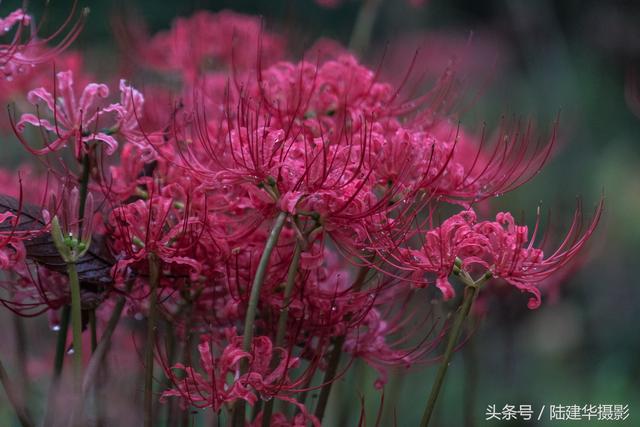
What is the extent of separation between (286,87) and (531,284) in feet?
1.30

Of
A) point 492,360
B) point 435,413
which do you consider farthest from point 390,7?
point 435,413

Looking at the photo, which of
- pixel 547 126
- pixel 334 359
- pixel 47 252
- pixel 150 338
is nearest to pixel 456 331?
pixel 334 359

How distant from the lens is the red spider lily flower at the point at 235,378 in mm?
932

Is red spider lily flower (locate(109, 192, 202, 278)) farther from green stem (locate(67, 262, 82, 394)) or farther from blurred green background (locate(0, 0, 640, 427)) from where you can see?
blurred green background (locate(0, 0, 640, 427))

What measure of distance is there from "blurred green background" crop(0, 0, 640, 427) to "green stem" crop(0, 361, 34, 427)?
756 mm

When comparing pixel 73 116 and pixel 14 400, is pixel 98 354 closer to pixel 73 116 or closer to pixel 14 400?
pixel 14 400

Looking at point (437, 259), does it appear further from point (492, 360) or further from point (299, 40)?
point (492, 360)

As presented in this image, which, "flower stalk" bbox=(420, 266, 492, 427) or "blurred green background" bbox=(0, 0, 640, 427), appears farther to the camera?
"blurred green background" bbox=(0, 0, 640, 427)

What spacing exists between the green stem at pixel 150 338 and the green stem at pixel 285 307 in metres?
0.12

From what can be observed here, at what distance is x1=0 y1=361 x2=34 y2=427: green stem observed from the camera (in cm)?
98

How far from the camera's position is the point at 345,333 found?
104 cm

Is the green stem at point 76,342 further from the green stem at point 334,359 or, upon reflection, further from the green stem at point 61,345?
the green stem at point 334,359

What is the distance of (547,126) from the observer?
8.61 feet

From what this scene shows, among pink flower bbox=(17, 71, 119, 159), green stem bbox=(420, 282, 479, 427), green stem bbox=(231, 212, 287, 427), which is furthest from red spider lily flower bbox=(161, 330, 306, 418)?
pink flower bbox=(17, 71, 119, 159)
